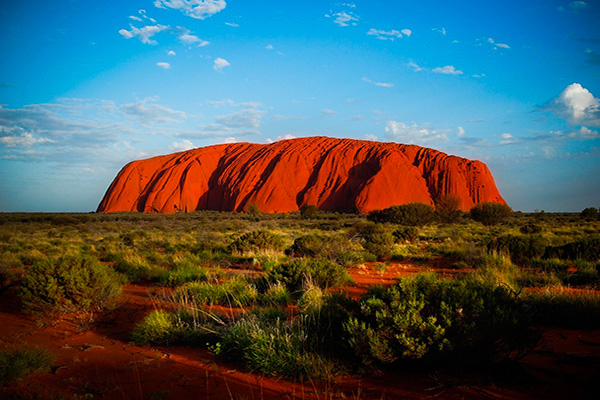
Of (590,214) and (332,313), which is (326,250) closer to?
(332,313)

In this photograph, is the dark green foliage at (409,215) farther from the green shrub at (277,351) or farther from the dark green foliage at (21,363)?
the dark green foliage at (21,363)

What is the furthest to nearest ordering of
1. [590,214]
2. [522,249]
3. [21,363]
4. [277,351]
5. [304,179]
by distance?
1. [304,179]
2. [590,214]
3. [522,249]
4. [277,351]
5. [21,363]

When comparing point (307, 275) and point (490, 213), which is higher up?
point (490, 213)

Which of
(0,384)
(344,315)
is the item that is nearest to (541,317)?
Result: (344,315)

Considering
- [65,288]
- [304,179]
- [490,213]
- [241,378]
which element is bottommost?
[241,378]

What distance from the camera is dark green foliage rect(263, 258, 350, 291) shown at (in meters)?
6.58

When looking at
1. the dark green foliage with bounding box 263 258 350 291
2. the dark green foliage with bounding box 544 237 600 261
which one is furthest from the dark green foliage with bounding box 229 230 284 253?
the dark green foliage with bounding box 544 237 600 261

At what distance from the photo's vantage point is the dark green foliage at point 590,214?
35.6 metres

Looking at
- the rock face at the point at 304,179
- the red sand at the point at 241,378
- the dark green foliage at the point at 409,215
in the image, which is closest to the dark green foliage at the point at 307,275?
the red sand at the point at 241,378

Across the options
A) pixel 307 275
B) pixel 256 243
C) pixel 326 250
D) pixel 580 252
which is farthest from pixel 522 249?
pixel 256 243

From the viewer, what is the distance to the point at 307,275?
6488 millimetres

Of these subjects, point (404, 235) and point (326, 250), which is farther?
point (404, 235)

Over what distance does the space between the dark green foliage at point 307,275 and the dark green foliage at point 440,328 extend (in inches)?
122

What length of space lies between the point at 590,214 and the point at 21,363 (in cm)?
4860
